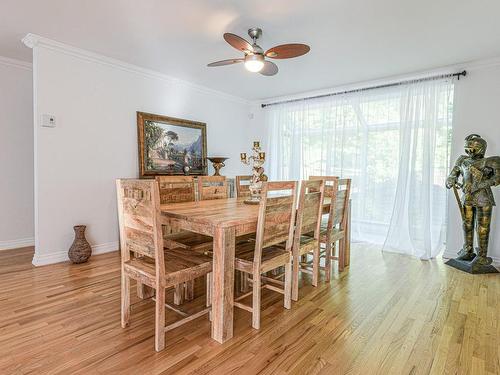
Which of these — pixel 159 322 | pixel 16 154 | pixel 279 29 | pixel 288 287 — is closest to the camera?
pixel 159 322

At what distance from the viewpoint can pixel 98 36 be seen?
2982 millimetres

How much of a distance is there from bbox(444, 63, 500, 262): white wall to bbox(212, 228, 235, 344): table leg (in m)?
3.26

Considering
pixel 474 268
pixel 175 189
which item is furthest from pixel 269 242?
pixel 474 268

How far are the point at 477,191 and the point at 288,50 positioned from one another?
8.37 ft

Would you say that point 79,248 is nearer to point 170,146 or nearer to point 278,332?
point 170,146

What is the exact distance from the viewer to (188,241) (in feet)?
8.07

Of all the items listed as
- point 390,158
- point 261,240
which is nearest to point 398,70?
point 390,158

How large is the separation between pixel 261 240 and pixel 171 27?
2.19 meters

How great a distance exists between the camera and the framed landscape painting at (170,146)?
3.99 meters

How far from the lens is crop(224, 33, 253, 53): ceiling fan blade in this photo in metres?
2.30

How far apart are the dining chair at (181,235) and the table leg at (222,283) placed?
0.54m

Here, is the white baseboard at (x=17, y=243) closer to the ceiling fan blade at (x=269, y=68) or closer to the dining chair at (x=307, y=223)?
the dining chair at (x=307, y=223)

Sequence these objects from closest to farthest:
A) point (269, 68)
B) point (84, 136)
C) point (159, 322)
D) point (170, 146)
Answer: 1. point (159, 322)
2. point (269, 68)
3. point (84, 136)
4. point (170, 146)

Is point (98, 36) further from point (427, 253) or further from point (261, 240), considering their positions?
point (427, 253)
